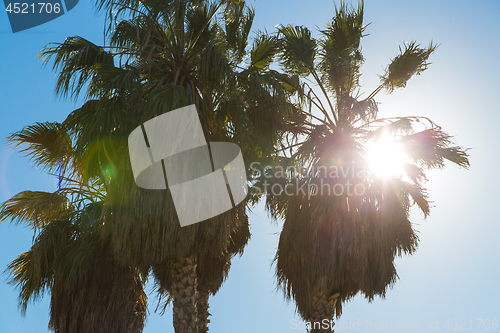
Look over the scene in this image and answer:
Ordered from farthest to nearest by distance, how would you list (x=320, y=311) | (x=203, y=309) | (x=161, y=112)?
(x=203, y=309) < (x=320, y=311) < (x=161, y=112)

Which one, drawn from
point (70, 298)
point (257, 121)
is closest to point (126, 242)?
point (70, 298)

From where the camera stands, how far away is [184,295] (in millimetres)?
7738

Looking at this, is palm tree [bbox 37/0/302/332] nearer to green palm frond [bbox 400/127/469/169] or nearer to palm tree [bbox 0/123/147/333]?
palm tree [bbox 0/123/147/333]

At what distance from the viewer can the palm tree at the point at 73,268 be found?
320 inches

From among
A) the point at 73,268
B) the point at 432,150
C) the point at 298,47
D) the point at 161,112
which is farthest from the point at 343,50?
the point at 73,268

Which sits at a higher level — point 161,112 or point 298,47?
point 298,47

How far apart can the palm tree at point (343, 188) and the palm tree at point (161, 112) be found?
1283 mm

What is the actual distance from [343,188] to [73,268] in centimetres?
512

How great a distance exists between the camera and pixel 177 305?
7.73m

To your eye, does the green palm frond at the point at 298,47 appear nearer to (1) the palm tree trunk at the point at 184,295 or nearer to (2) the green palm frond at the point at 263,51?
(2) the green palm frond at the point at 263,51

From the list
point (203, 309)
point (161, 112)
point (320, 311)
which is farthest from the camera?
point (203, 309)

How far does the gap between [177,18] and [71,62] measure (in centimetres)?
200

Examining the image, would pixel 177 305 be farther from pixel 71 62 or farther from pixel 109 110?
pixel 71 62

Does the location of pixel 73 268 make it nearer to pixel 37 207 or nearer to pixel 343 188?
pixel 37 207
